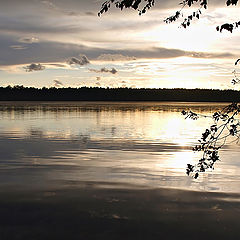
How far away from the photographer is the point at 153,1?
26.3ft

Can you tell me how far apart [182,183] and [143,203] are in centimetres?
264

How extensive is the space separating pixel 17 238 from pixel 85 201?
283 centimetres

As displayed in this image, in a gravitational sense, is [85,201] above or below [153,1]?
below

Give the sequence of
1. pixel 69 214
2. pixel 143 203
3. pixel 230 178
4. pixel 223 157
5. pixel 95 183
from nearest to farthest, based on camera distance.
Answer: pixel 69 214
pixel 143 203
pixel 95 183
pixel 230 178
pixel 223 157

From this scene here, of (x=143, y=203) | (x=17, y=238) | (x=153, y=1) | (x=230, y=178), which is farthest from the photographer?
(x=230, y=178)

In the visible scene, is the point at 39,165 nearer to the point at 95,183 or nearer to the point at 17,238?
the point at 95,183

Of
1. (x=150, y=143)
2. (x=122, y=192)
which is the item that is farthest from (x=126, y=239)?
(x=150, y=143)

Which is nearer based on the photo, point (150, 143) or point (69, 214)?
point (69, 214)

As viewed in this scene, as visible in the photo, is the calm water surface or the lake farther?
the calm water surface

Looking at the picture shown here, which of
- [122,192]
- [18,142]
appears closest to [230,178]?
[122,192]

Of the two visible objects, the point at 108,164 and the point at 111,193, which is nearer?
the point at 111,193

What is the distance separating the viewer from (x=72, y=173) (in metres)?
13.7

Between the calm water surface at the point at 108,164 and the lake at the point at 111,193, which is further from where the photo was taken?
the calm water surface at the point at 108,164

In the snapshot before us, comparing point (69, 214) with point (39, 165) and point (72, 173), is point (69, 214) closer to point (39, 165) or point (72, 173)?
point (72, 173)
